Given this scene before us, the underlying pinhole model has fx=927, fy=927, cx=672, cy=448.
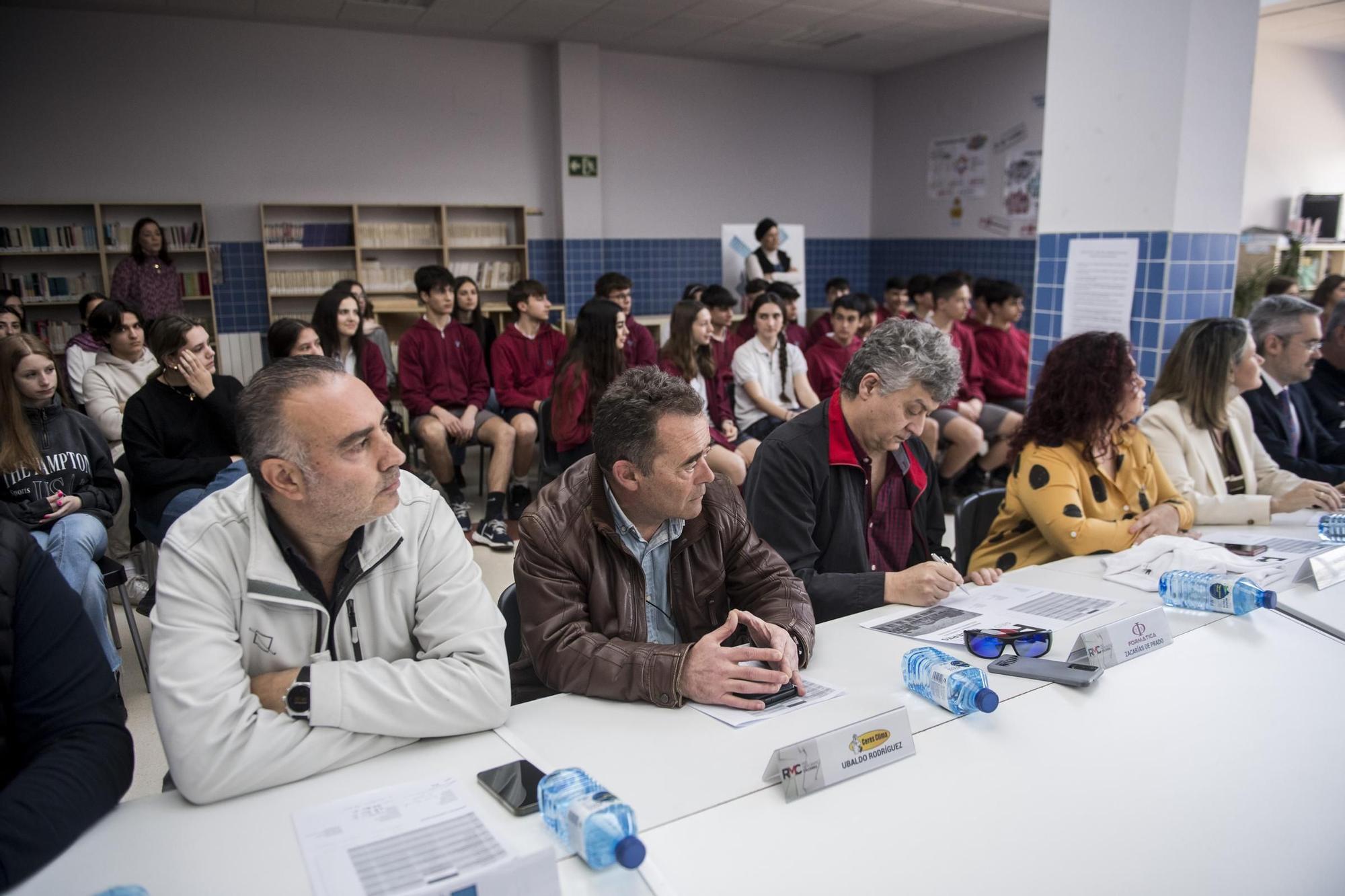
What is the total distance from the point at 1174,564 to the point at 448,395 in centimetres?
438

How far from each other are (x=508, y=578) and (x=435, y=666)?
302 cm

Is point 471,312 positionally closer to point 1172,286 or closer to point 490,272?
point 490,272

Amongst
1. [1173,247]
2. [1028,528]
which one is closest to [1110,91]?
[1173,247]

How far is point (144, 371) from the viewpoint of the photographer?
4.62 m

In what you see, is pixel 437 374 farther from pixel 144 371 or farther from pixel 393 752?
pixel 393 752

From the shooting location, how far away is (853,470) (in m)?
2.40

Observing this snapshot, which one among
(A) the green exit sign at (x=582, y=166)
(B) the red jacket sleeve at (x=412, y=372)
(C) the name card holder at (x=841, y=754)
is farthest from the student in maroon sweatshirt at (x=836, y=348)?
(C) the name card holder at (x=841, y=754)

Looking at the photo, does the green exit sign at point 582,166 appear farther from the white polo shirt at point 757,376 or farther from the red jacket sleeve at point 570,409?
the red jacket sleeve at point 570,409

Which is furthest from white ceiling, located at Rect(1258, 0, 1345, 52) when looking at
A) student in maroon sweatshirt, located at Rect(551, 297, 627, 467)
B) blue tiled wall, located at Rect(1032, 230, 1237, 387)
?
student in maroon sweatshirt, located at Rect(551, 297, 627, 467)

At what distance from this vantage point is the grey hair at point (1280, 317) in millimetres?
3604

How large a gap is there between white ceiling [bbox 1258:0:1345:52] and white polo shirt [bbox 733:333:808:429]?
499 centimetres

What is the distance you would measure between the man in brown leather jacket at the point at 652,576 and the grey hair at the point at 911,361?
1.84ft

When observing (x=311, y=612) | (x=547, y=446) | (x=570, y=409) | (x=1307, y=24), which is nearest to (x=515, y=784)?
(x=311, y=612)

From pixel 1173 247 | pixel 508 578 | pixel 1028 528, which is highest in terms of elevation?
pixel 1173 247
